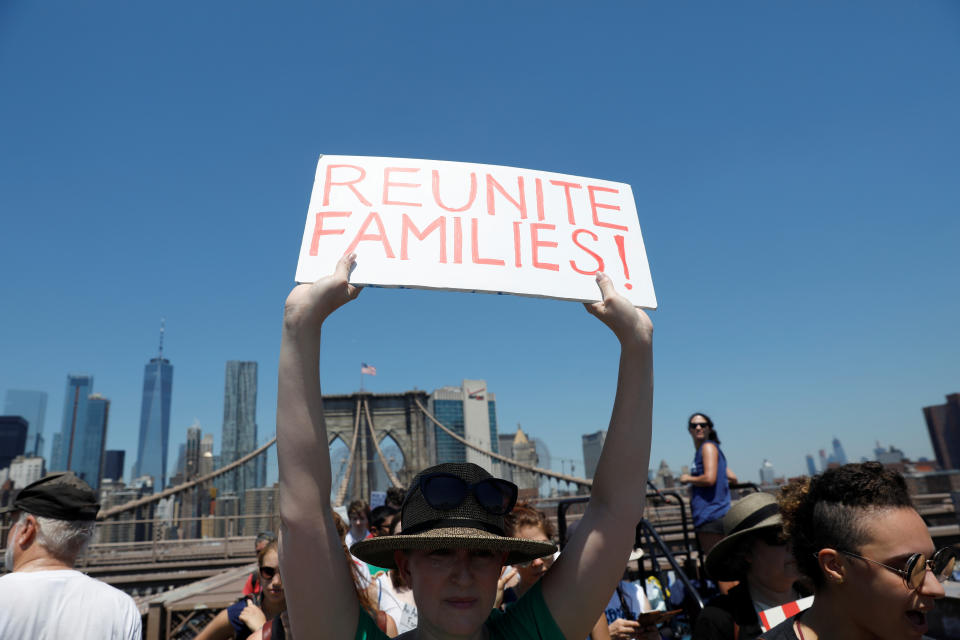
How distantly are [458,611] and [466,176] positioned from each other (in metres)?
1.28

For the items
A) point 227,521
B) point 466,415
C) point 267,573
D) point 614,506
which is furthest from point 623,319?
point 466,415

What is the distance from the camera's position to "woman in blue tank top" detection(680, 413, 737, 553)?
4141mm

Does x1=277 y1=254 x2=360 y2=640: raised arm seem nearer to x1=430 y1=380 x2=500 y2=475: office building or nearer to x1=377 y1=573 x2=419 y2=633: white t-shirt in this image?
x1=377 y1=573 x2=419 y2=633: white t-shirt

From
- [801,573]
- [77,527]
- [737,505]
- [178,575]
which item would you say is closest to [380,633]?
[801,573]

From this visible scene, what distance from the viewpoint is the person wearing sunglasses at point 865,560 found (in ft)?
5.00

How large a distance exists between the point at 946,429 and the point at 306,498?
137 metres

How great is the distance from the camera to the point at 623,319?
1.59m

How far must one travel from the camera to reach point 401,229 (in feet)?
5.60

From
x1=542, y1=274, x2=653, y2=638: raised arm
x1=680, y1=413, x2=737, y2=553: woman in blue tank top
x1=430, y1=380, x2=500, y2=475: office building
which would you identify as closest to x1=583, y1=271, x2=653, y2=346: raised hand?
x1=542, y1=274, x2=653, y2=638: raised arm

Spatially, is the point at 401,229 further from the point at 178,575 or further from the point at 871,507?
the point at 178,575

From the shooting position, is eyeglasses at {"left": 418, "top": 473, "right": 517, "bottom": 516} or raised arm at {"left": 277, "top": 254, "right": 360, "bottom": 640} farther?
eyeglasses at {"left": 418, "top": 473, "right": 517, "bottom": 516}

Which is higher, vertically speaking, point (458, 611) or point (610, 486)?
point (610, 486)

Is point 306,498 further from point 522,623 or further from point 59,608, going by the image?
point 59,608

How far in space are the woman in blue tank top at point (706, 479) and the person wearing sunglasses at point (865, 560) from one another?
2302mm
